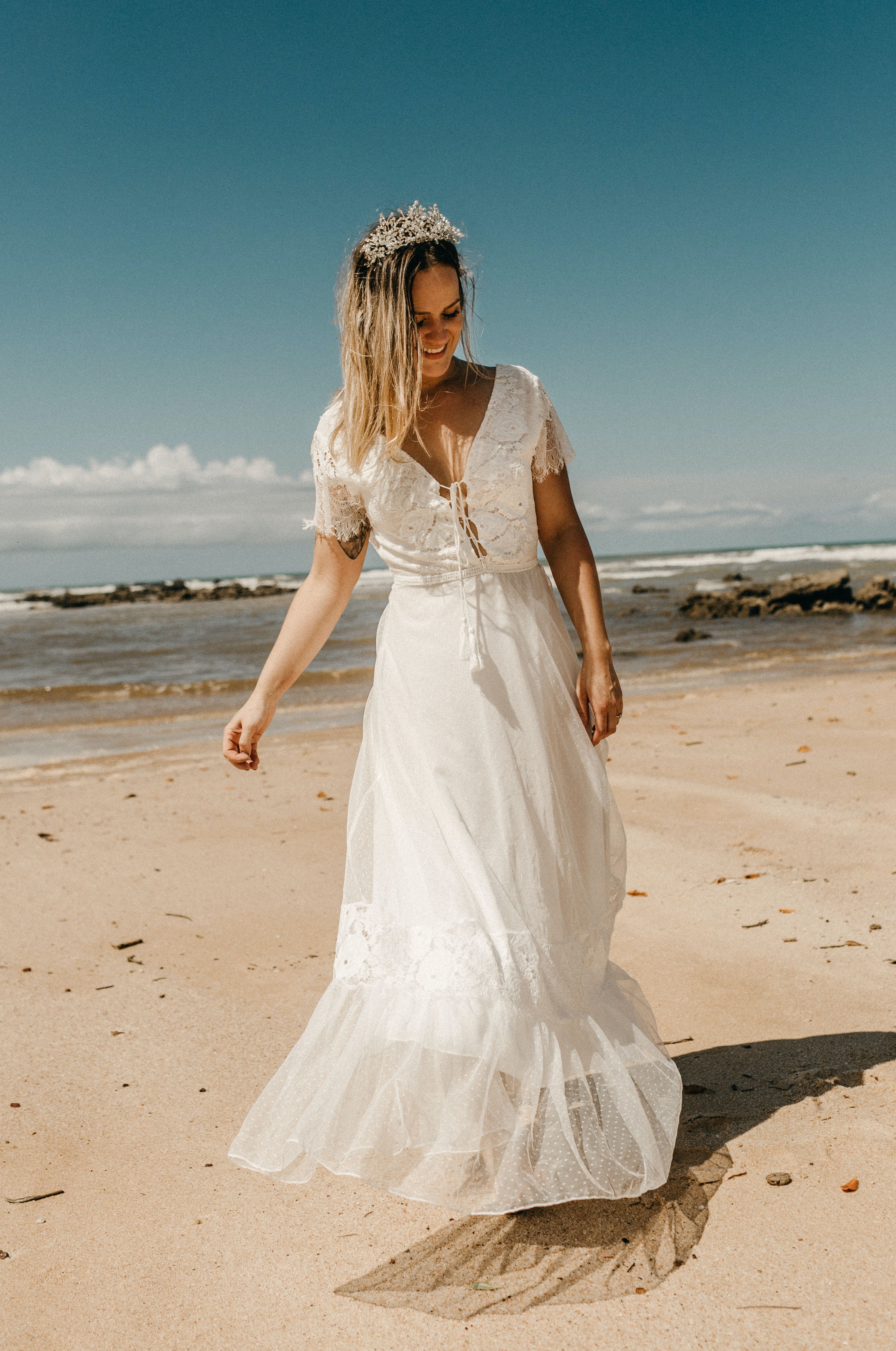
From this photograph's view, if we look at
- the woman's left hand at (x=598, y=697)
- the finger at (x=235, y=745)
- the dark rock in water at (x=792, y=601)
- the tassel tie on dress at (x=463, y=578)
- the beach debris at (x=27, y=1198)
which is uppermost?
the tassel tie on dress at (x=463, y=578)

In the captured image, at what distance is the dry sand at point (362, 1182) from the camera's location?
196 centimetres

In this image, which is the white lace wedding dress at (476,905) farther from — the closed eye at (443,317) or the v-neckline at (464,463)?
the closed eye at (443,317)

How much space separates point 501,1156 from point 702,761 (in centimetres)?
478

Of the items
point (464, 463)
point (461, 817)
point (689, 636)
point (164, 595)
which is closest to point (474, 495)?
point (464, 463)

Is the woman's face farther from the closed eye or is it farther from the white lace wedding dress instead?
the white lace wedding dress

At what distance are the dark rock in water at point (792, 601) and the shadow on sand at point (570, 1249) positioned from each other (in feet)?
68.3

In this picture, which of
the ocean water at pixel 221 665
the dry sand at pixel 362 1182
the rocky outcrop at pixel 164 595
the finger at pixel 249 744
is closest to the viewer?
the dry sand at pixel 362 1182

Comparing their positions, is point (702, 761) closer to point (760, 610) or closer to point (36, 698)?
point (36, 698)

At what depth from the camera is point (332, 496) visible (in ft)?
7.77

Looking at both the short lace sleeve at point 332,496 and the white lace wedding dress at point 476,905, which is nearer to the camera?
the white lace wedding dress at point 476,905

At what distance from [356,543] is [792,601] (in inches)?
908

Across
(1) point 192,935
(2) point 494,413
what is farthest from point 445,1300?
(1) point 192,935

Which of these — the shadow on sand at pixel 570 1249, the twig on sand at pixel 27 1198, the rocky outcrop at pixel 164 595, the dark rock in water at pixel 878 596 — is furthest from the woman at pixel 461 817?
the rocky outcrop at pixel 164 595

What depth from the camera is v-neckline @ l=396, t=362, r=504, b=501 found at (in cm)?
223
